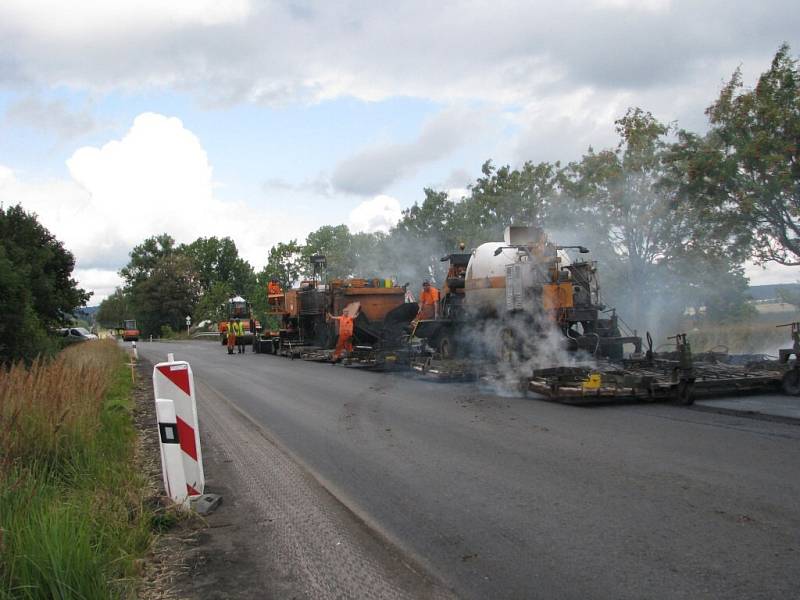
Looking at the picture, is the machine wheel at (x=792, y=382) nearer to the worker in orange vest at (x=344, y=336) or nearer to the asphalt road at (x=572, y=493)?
the asphalt road at (x=572, y=493)

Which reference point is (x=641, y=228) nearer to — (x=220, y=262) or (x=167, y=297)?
(x=167, y=297)

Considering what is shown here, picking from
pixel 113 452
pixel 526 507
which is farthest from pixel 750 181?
pixel 113 452

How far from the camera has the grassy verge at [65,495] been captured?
382 cm

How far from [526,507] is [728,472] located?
212 cm

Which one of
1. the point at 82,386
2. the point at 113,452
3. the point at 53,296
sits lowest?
the point at 113,452

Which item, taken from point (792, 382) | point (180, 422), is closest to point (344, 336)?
point (792, 382)

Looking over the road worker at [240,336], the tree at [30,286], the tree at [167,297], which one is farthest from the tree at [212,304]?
the tree at [30,286]

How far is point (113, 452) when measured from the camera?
280 inches

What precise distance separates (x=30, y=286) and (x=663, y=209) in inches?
797

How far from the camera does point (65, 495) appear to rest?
559 centimetres

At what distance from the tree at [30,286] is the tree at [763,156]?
17.2 metres

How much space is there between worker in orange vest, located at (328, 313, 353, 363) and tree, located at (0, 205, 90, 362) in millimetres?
8350

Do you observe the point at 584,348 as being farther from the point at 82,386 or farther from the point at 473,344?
the point at 82,386

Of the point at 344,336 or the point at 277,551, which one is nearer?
the point at 277,551
